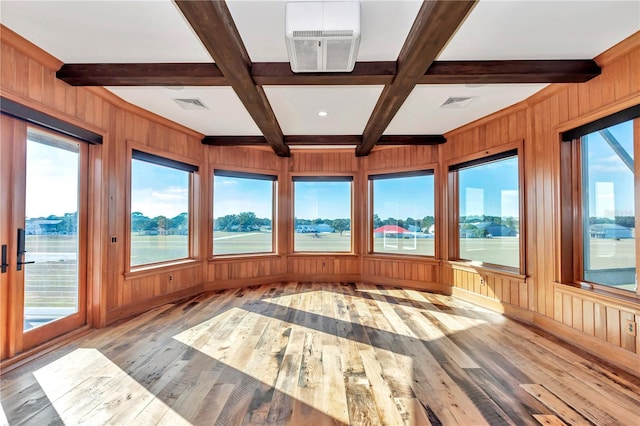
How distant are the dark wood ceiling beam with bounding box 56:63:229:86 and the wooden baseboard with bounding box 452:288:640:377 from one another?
441 centimetres

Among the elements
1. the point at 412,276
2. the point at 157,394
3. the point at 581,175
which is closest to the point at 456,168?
the point at 581,175

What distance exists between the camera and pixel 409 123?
4.28 metres

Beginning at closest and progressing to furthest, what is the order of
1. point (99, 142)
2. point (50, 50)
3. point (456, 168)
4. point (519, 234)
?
point (50, 50) → point (99, 142) → point (519, 234) → point (456, 168)

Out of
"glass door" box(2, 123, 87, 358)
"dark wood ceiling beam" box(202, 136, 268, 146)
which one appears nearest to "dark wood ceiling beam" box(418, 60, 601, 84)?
"dark wood ceiling beam" box(202, 136, 268, 146)

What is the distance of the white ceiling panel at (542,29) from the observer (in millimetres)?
1988

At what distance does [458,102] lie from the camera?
3.53 meters

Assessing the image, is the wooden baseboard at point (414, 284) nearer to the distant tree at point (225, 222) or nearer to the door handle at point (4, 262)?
the distant tree at point (225, 222)

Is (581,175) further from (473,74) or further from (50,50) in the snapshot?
(50,50)

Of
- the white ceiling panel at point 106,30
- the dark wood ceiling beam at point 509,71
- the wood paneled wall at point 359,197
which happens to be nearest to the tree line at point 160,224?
the wood paneled wall at point 359,197

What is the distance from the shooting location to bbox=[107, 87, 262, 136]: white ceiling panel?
130 inches

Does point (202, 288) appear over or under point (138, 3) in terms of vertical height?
under

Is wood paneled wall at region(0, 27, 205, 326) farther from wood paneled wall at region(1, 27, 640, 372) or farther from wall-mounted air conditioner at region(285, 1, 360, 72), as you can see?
wall-mounted air conditioner at region(285, 1, 360, 72)

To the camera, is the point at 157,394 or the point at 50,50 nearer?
the point at 157,394

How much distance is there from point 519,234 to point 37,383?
5.27 meters
